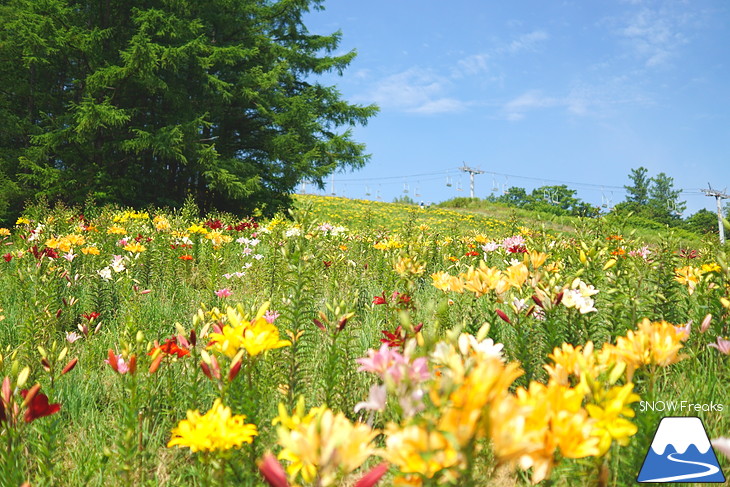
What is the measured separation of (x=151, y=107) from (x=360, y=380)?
14498mm

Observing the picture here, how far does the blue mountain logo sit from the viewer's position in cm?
132

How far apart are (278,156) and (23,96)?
317 inches

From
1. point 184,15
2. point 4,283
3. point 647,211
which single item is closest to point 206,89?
point 184,15

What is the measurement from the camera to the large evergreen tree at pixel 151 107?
1152cm

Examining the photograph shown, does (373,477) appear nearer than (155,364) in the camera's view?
Yes

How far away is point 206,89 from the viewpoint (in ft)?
44.6

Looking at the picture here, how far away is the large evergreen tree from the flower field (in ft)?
30.4

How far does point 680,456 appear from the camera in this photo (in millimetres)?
1383

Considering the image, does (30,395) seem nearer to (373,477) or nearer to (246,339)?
(246,339)

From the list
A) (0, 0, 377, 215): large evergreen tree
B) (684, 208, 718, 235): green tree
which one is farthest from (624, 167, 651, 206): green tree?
(0, 0, 377, 215): large evergreen tree

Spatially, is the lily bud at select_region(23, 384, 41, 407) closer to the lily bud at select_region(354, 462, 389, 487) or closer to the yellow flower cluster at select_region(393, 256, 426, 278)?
the lily bud at select_region(354, 462, 389, 487)

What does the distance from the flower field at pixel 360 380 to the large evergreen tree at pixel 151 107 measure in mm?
9274

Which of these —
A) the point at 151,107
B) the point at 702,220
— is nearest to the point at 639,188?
the point at 702,220

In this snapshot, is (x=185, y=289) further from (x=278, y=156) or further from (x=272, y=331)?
(x=278, y=156)
